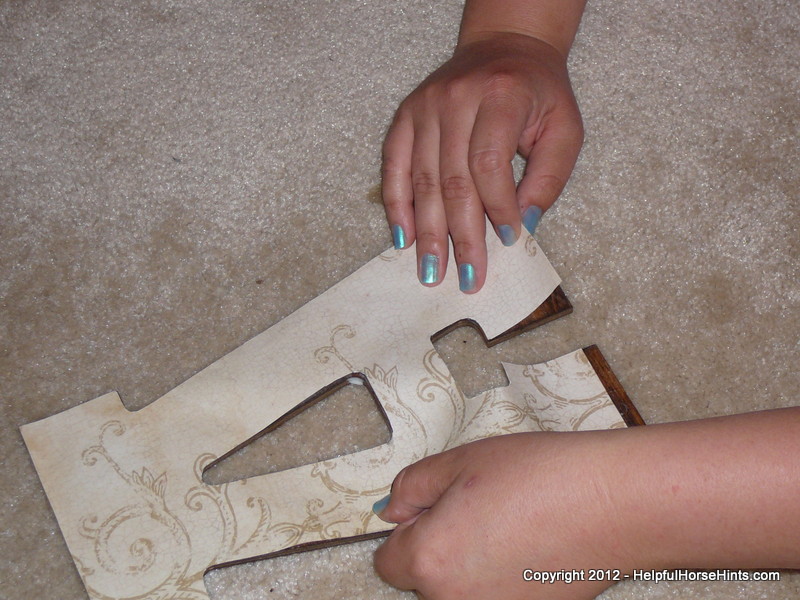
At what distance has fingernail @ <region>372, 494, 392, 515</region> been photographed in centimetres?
59

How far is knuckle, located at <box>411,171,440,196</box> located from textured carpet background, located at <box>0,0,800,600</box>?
0.18 ft

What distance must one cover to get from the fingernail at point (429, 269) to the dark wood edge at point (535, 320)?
1.7 inches

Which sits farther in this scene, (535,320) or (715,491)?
(535,320)

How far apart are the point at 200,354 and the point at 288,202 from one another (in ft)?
0.54

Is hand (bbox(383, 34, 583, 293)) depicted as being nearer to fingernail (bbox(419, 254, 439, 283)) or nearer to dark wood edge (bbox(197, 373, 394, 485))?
fingernail (bbox(419, 254, 439, 283))

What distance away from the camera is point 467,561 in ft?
1.70

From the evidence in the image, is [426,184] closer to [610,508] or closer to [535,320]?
[535,320]

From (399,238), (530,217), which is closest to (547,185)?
(530,217)

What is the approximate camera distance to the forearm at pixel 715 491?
1.56 feet

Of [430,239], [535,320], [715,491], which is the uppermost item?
[430,239]

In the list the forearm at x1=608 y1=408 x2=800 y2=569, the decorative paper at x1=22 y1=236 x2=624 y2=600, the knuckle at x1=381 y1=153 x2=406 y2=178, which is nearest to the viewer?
the forearm at x1=608 y1=408 x2=800 y2=569

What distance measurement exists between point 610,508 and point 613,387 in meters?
0.16

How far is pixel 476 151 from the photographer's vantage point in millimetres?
653

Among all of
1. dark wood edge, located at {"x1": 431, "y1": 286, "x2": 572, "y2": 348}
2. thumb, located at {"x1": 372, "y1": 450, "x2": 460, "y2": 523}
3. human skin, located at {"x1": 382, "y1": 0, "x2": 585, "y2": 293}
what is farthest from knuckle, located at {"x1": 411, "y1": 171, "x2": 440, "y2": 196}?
thumb, located at {"x1": 372, "y1": 450, "x2": 460, "y2": 523}
